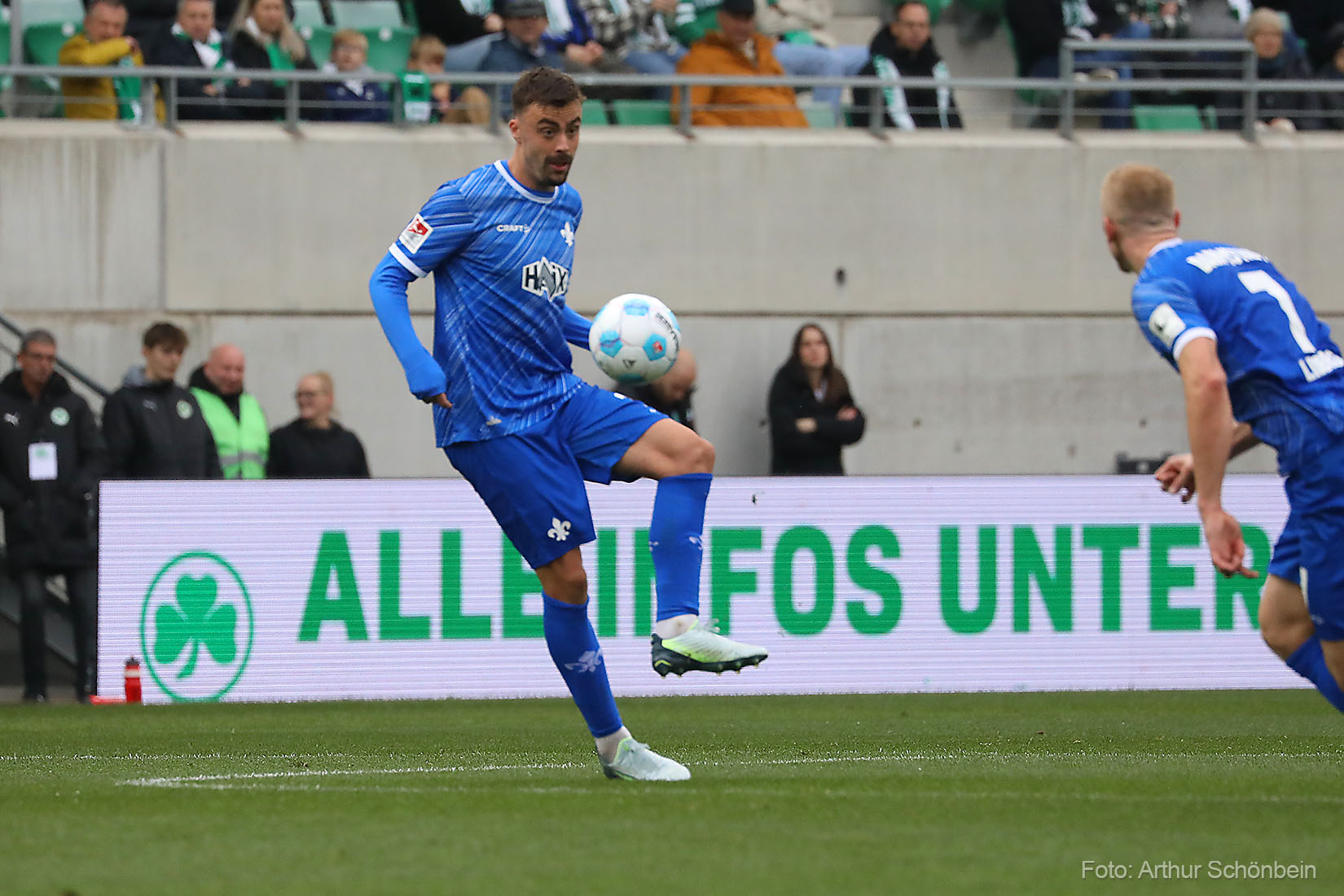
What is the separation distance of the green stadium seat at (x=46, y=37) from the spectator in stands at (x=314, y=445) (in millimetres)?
3942

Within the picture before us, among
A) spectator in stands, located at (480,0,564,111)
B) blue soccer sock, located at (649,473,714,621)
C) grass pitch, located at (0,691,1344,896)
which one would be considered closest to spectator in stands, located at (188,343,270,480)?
spectator in stands, located at (480,0,564,111)

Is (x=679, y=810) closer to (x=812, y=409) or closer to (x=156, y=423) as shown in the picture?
Result: (x=156, y=423)

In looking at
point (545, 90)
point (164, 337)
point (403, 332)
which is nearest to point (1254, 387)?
point (545, 90)

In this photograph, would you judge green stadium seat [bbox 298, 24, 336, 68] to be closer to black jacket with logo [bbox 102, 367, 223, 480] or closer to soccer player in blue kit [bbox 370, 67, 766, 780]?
black jacket with logo [bbox 102, 367, 223, 480]

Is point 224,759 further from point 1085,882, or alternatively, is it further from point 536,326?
point 1085,882

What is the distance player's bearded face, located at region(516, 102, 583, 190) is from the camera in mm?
7195

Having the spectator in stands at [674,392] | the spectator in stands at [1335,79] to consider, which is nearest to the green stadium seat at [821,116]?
the spectator in stands at [674,392]

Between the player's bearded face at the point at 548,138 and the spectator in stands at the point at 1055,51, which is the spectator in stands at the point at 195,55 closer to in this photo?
the spectator in stands at the point at 1055,51

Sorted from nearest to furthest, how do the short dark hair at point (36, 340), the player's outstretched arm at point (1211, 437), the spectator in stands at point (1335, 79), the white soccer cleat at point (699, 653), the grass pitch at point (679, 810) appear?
1. the grass pitch at point (679, 810)
2. the player's outstretched arm at point (1211, 437)
3. the white soccer cleat at point (699, 653)
4. the short dark hair at point (36, 340)
5. the spectator in stands at point (1335, 79)

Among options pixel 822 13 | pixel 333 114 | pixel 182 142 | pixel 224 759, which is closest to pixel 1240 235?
pixel 822 13

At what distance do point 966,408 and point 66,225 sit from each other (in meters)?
7.27

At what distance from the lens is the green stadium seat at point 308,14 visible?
17297 millimetres

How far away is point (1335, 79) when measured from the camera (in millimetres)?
18500

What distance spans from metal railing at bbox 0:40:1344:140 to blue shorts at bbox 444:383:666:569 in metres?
8.92
